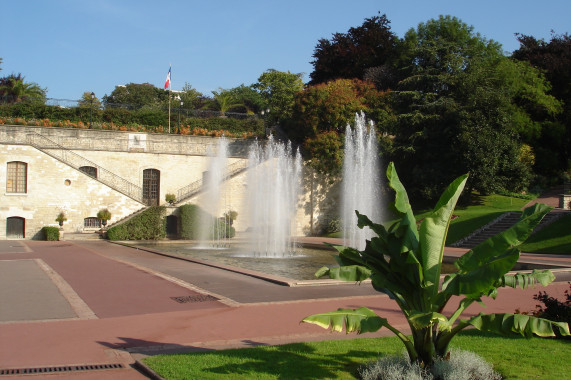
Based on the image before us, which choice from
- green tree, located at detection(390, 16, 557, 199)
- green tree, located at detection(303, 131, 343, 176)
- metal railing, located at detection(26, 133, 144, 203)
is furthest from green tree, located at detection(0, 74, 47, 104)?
green tree, located at detection(390, 16, 557, 199)

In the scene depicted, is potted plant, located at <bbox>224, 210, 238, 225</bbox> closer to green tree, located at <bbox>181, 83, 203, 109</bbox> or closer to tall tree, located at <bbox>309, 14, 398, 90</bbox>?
tall tree, located at <bbox>309, 14, 398, 90</bbox>

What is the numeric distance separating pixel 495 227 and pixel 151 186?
2405cm

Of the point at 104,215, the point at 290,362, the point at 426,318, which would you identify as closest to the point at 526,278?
the point at 426,318

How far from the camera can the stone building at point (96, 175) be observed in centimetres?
3378

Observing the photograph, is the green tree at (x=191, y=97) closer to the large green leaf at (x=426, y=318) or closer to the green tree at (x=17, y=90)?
the green tree at (x=17, y=90)

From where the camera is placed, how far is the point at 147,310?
10.8 meters

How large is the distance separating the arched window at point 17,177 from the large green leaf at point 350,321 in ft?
107

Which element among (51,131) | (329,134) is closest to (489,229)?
(329,134)

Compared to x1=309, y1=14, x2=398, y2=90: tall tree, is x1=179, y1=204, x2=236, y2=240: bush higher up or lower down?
lower down

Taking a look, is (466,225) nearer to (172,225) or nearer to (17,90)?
(172,225)

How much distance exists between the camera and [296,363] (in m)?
6.93

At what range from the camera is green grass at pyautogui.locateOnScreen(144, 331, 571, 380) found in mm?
6484

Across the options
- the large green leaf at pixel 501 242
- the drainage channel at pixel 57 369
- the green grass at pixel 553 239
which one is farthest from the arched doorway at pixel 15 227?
the large green leaf at pixel 501 242

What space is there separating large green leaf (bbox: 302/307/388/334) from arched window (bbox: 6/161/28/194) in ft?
107
